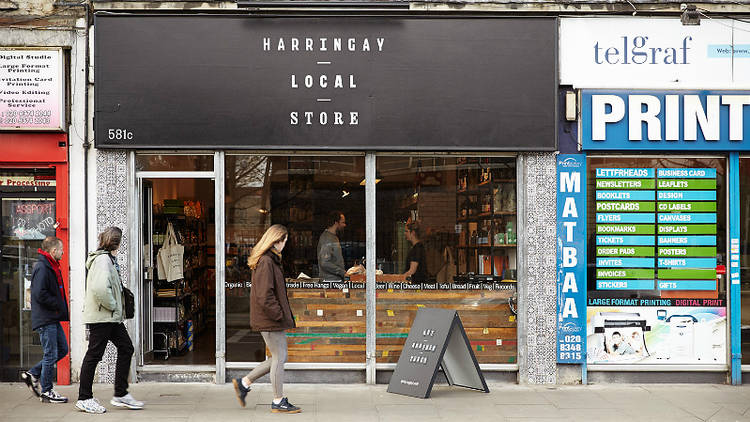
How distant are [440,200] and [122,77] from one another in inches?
159

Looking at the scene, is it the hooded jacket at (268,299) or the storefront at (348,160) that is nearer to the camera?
the hooded jacket at (268,299)

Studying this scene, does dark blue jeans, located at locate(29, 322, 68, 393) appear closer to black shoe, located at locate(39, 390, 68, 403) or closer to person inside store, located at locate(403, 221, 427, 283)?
black shoe, located at locate(39, 390, 68, 403)

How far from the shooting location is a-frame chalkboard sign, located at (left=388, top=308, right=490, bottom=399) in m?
8.35

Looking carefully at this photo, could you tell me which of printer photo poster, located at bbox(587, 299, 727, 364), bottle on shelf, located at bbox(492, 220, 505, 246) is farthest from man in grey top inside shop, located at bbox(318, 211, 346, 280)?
printer photo poster, located at bbox(587, 299, 727, 364)

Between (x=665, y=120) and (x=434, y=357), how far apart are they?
3.93 metres

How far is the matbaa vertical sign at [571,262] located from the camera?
908 centimetres

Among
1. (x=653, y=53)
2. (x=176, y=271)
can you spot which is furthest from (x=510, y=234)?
(x=176, y=271)

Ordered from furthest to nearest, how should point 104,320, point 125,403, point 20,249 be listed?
point 20,249 → point 125,403 → point 104,320

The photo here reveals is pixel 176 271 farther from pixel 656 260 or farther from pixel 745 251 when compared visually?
pixel 745 251

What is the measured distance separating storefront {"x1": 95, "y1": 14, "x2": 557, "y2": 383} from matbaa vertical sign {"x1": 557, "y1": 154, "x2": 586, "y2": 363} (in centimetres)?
20

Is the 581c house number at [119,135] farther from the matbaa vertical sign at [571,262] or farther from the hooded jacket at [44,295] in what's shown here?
the matbaa vertical sign at [571,262]

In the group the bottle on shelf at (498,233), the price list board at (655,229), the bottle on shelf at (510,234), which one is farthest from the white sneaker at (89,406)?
the price list board at (655,229)

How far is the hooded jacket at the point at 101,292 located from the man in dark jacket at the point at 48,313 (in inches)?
20.1

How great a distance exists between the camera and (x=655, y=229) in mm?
9289
